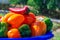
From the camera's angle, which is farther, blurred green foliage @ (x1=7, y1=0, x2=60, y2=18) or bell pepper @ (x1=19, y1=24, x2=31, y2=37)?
blurred green foliage @ (x1=7, y1=0, x2=60, y2=18)

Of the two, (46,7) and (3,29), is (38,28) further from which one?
(46,7)

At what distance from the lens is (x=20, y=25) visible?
209 centimetres

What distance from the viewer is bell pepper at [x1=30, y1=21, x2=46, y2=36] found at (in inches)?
82.7

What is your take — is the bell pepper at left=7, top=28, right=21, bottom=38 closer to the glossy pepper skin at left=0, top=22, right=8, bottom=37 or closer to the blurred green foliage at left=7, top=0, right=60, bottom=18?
the glossy pepper skin at left=0, top=22, right=8, bottom=37

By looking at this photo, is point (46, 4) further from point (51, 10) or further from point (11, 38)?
point (11, 38)

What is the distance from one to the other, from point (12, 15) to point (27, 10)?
0.56 feet

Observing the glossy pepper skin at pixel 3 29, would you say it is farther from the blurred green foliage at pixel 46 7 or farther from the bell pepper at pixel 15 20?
the blurred green foliage at pixel 46 7

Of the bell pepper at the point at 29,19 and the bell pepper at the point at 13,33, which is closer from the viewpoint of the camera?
the bell pepper at the point at 13,33

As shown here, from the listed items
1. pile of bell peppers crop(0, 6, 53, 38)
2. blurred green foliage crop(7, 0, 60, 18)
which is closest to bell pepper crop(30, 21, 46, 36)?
pile of bell peppers crop(0, 6, 53, 38)

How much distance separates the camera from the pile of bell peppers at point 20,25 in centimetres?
203

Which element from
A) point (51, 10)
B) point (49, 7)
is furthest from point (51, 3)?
point (51, 10)

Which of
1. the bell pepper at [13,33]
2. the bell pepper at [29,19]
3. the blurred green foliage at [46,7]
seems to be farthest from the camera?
the blurred green foliage at [46,7]

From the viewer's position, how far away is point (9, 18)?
2.09 metres

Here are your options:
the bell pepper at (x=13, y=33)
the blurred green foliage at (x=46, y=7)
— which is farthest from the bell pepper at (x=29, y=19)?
the blurred green foliage at (x=46, y=7)
